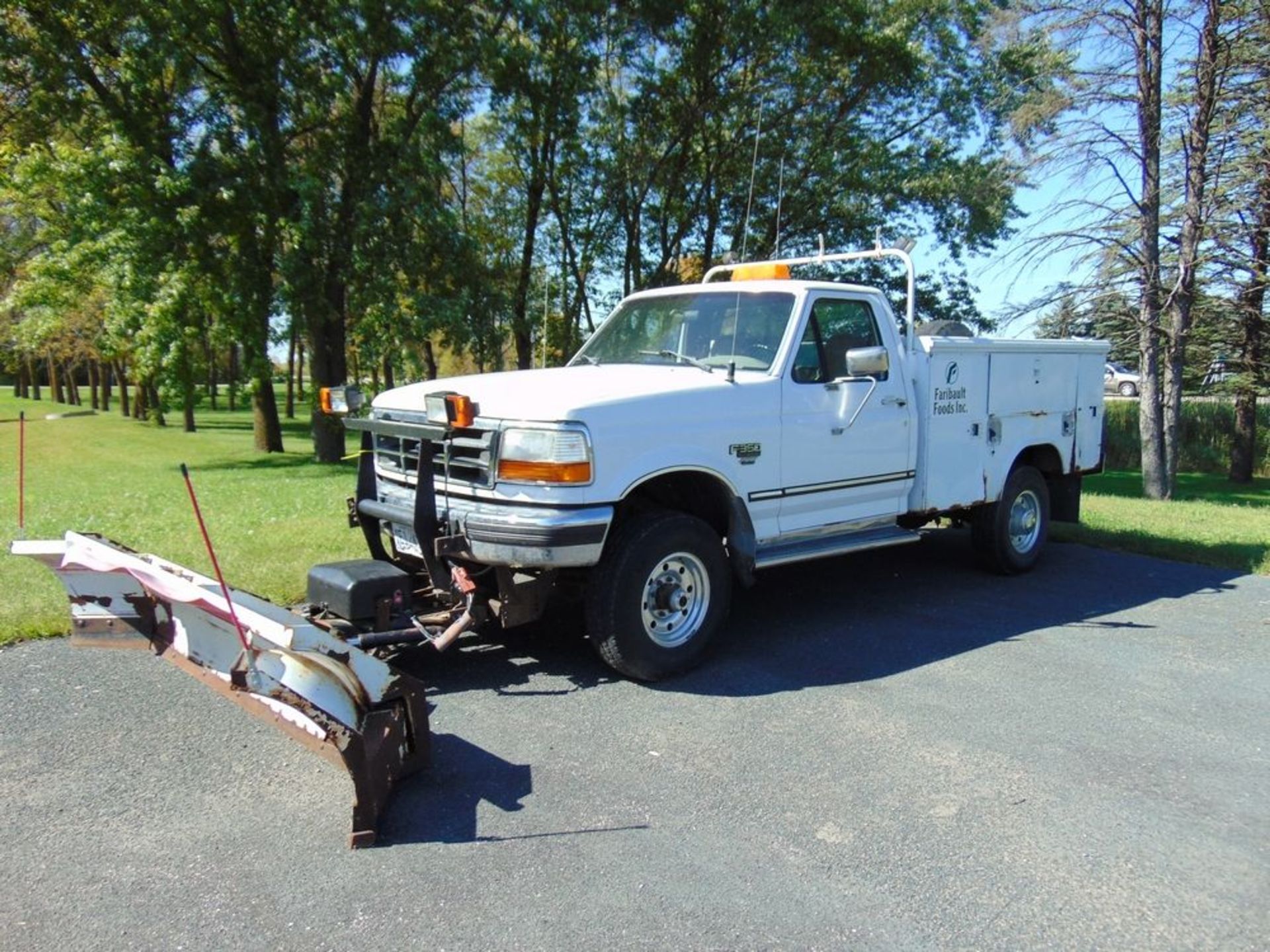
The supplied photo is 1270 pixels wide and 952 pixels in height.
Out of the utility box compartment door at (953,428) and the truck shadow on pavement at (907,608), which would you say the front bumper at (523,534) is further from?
the utility box compartment door at (953,428)

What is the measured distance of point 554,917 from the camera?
3113 millimetres

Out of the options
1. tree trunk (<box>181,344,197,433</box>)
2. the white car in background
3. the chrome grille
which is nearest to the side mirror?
the chrome grille

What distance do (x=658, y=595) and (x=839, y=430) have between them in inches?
67.8

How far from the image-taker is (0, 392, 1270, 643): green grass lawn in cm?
720

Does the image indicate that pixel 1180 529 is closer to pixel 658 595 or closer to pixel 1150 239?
pixel 1150 239

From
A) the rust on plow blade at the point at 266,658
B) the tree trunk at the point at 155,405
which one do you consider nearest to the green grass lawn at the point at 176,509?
the rust on plow blade at the point at 266,658

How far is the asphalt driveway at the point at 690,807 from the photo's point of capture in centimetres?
311

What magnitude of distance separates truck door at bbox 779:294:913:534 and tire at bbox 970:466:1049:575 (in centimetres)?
138

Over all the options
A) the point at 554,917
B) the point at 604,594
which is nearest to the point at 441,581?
the point at 604,594

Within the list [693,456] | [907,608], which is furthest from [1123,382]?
[693,456]

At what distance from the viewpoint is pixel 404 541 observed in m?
5.71

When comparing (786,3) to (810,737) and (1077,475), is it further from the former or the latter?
(810,737)

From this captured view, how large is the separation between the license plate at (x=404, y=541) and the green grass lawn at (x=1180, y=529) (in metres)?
6.87

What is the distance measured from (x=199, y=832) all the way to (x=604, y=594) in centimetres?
219
